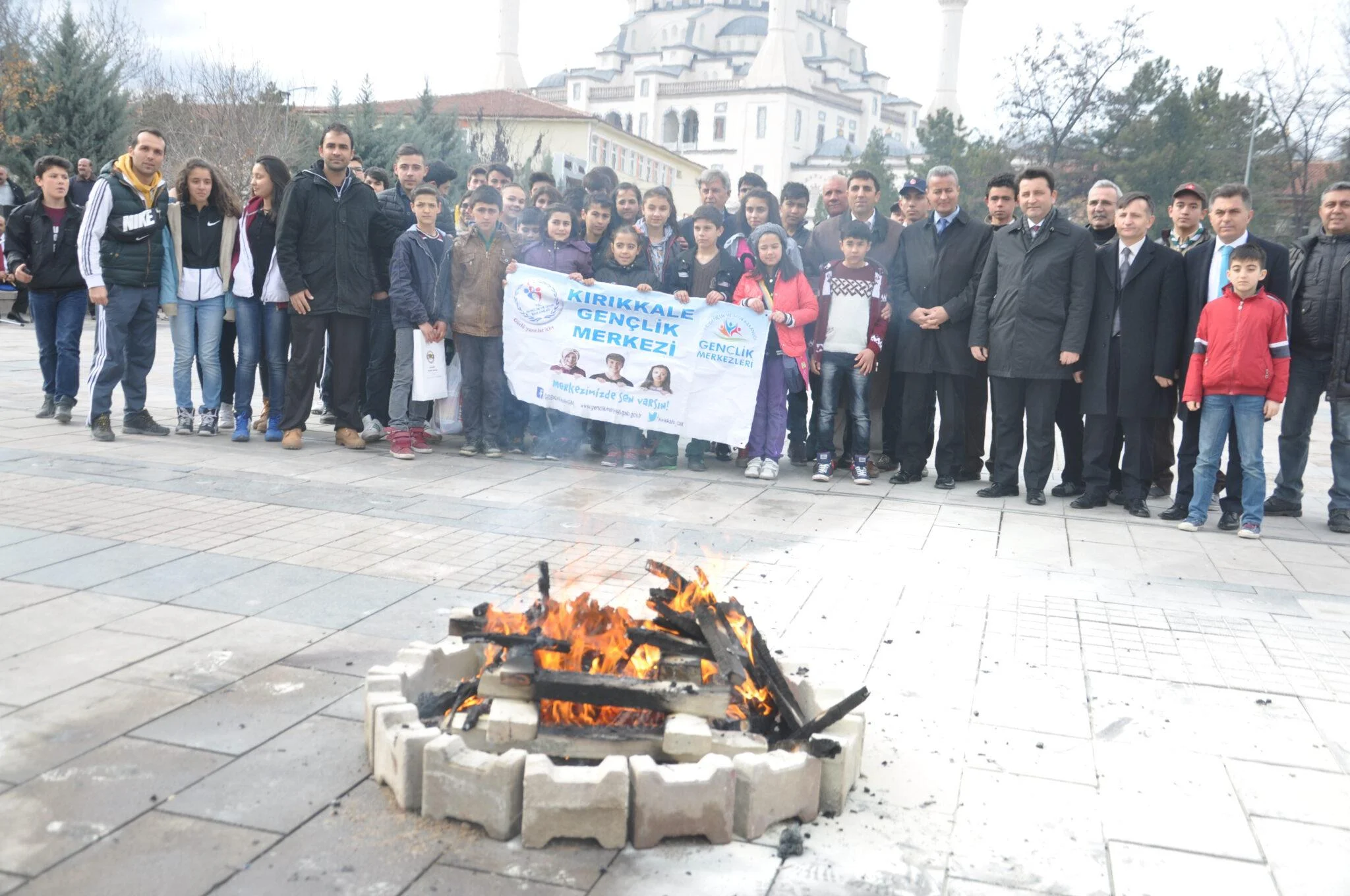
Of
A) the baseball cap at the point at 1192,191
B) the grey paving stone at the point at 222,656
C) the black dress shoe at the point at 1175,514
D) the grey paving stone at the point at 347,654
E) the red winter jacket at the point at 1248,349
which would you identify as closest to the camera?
the grey paving stone at the point at 222,656

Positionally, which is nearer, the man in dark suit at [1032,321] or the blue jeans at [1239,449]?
the blue jeans at [1239,449]

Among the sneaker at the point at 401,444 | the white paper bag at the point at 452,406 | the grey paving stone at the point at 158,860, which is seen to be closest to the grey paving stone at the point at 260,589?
the grey paving stone at the point at 158,860

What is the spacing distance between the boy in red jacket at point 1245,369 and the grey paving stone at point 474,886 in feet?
21.6

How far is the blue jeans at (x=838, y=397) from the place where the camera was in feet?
31.3

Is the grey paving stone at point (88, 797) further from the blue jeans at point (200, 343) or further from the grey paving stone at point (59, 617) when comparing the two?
the blue jeans at point (200, 343)

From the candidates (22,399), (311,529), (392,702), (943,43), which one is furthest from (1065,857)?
(943,43)

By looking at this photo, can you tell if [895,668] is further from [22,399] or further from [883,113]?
[883,113]

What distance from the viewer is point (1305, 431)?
8797 mm

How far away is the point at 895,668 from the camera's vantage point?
4.89 metres

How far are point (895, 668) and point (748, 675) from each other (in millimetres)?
1309

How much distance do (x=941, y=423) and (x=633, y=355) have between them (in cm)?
Answer: 270

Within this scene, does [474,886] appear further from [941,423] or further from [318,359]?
[318,359]

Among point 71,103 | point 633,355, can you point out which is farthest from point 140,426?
point 71,103

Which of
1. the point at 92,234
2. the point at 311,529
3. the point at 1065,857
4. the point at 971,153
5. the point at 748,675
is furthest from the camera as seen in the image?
the point at 971,153
